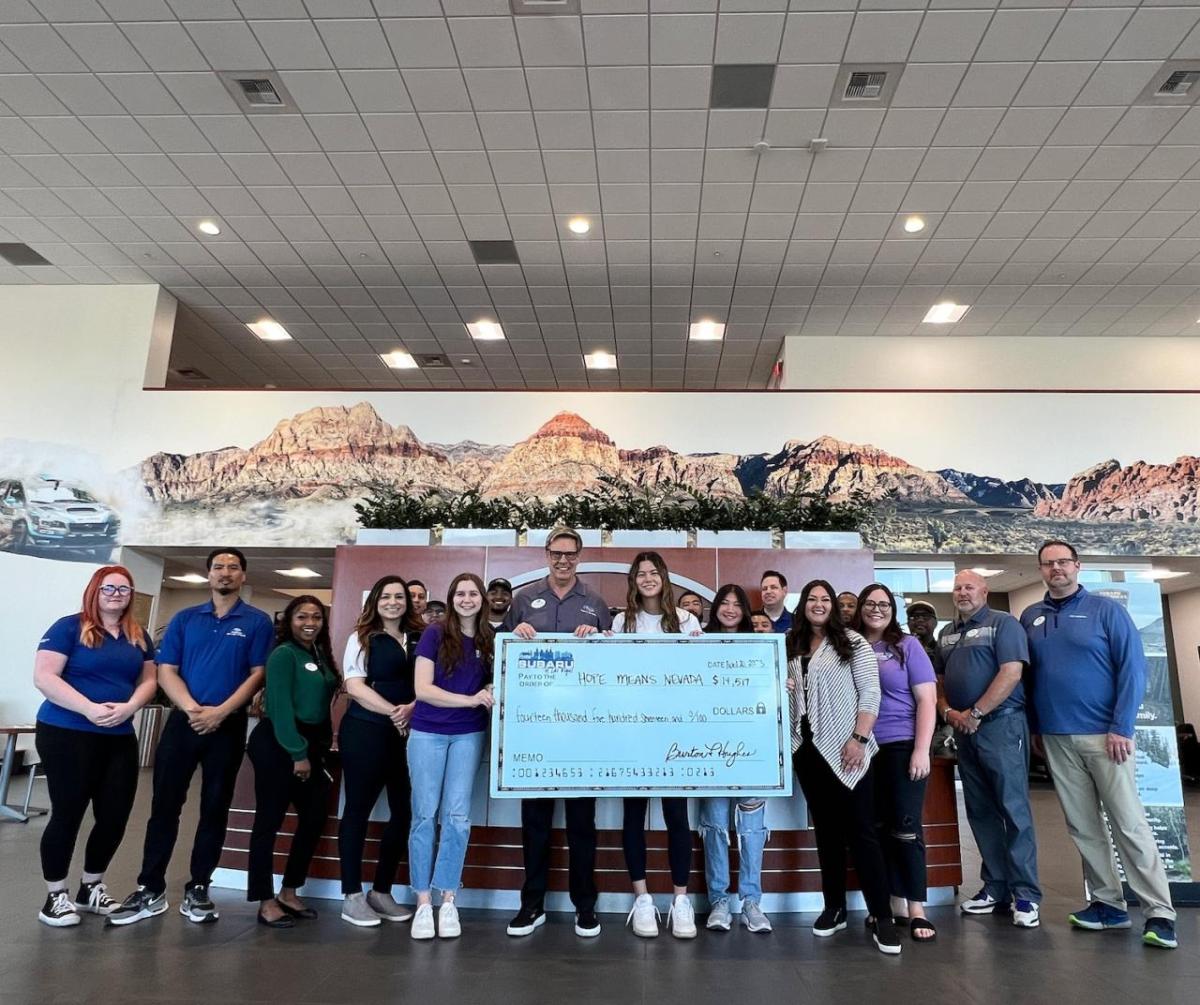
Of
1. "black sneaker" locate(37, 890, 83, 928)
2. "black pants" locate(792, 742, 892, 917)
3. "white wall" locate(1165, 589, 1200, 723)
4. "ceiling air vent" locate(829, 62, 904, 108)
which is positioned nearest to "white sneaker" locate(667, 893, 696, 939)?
"black pants" locate(792, 742, 892, 917)

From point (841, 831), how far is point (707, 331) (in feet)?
29.1

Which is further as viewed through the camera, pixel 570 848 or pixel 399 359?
pixel 399 359

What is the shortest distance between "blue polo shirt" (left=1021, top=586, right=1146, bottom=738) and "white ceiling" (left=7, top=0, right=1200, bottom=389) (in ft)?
15.7

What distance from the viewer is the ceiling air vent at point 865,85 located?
671 centimetres

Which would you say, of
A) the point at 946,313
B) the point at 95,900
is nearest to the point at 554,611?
the point at 95,900

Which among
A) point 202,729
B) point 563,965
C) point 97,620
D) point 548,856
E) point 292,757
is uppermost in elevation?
point 97,620

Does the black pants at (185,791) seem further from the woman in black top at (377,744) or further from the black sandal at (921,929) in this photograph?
the black sandal at (921,929)

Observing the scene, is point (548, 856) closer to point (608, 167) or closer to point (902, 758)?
point (902, 758)

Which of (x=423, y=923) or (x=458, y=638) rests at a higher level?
(x=458, y=638)

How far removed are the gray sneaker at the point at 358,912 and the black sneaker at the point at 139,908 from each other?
0.82m

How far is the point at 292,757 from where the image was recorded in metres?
3.54

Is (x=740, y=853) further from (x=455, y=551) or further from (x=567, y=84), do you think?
(x=567, y=84)

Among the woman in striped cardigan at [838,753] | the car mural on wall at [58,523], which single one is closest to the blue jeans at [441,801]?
the woman in striped cardigan at [838,753]

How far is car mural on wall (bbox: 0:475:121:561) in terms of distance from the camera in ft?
31.8
